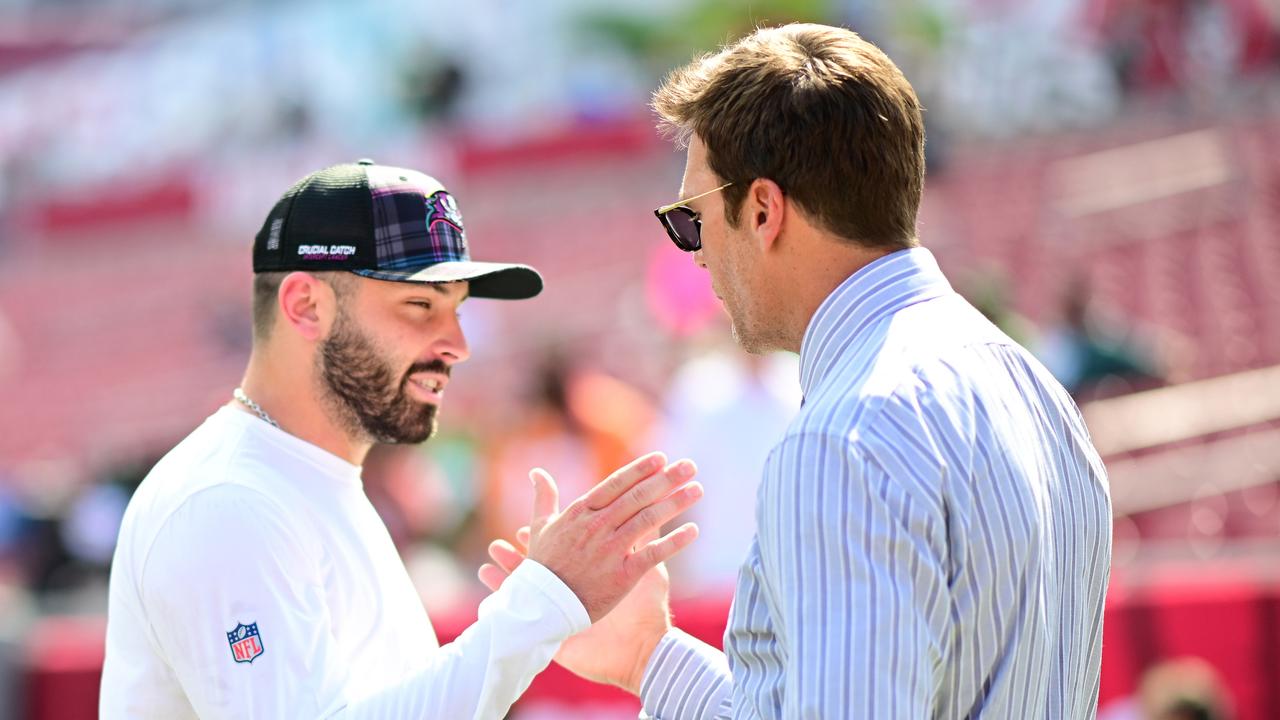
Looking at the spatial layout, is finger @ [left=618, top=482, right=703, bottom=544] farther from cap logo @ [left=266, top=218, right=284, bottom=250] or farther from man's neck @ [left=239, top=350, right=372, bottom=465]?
cap logo @ [left=266, top=218, right=284, bottom=250]

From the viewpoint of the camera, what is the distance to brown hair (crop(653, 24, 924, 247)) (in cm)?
182

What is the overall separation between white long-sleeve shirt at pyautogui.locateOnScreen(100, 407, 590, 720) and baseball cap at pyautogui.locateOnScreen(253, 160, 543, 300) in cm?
31

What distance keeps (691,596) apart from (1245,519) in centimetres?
359

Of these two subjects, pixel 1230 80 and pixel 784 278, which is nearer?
pixel 784 278

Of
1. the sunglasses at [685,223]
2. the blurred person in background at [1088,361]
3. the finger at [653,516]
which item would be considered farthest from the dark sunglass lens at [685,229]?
the blurred person in background at [1088,361]

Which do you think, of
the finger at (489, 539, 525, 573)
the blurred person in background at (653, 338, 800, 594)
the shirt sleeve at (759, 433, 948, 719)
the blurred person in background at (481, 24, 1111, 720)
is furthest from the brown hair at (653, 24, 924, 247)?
the blurred person in background at (653, 338, 800, 594)

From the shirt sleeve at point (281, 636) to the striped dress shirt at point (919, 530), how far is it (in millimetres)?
355

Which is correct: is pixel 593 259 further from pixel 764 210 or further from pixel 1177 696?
pixel 764 210

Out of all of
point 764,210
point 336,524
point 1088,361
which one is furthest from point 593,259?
point 764,210

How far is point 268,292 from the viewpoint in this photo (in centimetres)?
249

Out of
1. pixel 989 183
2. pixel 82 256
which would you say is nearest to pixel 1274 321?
pixel 989 183

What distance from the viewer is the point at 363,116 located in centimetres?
2925

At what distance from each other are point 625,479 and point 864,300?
49 centimetres

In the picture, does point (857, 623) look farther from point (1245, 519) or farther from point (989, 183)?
point (989, 183)
